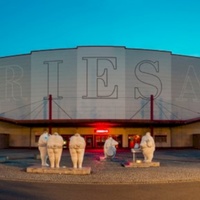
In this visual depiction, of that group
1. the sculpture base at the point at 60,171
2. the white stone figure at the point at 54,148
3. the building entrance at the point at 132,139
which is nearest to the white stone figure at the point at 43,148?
the white stone figure at the point at 54,148

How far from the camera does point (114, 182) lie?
15.3 metres

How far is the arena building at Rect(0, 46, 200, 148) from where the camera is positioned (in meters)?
49.7

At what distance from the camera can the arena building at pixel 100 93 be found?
49.7 meters

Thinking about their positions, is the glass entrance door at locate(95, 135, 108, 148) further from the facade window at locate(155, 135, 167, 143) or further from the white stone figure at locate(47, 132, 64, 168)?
the white stone figure at locate(47, 132, 64, 168)

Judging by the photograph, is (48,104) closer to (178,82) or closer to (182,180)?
(178,82)

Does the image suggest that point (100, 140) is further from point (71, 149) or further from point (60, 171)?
point (60, 171)

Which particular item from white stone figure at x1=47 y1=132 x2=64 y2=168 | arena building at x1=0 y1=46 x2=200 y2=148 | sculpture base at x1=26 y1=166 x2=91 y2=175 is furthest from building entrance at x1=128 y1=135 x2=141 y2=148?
sculpture base at x1=26 y1=166 x2=91 y2=175

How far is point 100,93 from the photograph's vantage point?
49.7 metres

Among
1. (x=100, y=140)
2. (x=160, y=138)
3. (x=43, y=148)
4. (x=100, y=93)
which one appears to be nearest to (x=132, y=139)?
(x=160, y=138)

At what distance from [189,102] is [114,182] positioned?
1545 inches

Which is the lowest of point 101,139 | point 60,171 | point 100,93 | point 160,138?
point 60,171

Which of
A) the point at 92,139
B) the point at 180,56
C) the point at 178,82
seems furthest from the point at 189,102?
the point at 92,139

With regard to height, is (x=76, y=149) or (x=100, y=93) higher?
(x=100, y=93)

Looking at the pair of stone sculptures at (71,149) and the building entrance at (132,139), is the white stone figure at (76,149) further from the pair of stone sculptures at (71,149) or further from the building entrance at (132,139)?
the building entrance at (132,139)
